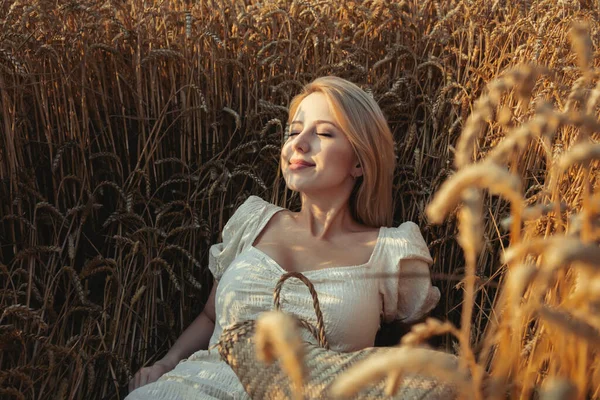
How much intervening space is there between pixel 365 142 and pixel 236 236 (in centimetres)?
44

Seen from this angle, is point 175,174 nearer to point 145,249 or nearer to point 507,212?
point 145,249

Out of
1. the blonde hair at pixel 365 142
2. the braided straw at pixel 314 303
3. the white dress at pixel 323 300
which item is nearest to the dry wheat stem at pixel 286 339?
the braided straw at pixel 314 303

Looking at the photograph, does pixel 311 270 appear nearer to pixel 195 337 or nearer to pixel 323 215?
pixel 323 215

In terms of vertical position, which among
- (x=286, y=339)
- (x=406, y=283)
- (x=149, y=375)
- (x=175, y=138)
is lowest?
(x=149, y=375)

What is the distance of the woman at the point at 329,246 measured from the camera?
1751mm

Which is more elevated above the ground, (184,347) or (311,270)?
(311,270)

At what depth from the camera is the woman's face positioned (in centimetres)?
182

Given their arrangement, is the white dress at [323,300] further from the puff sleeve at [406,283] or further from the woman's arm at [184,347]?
the woman's arm at [184,347]

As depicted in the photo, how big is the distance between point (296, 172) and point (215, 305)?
0.40 meters

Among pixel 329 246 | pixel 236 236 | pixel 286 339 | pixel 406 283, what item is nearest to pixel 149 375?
pixel 236 236

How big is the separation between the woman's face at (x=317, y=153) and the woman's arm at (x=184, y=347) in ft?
1.36

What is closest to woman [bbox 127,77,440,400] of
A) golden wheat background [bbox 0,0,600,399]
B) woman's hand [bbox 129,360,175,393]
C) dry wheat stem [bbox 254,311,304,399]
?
woman's hand [bbox 129,360,175,393]

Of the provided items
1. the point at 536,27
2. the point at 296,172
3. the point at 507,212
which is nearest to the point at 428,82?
the point at 536,27

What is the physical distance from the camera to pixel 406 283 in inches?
74.1
